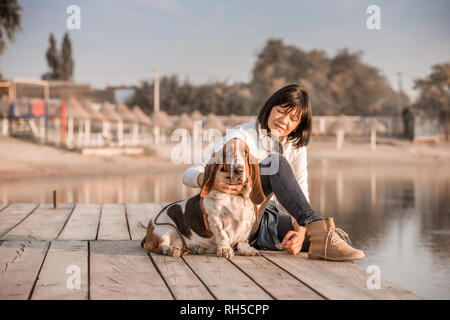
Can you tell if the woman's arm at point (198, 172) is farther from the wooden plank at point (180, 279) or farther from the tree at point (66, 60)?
the tree at point (66, 60)

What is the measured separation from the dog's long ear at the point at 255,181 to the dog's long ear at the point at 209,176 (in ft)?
0.60

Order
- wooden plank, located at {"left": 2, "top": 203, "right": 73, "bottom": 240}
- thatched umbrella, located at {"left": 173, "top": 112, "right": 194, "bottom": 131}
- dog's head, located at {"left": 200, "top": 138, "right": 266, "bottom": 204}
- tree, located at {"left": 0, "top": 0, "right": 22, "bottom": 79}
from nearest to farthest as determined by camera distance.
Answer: dog's head, located at {"left": 200, "top": 138, "right": 266, "bottom": 204} < wooden plank, located at {"left": 2, "top": 203, "right": 73, "bottom": 240} < tree, located at {"left": 0, "top": 0, "right": 22, "bottom": 79} < thatched umbrella, located at {"left": 173, "top": 112, "right": 194, "bottom": 131}

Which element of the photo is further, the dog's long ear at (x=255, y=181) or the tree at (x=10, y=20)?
the tree at (x=10, y=20)

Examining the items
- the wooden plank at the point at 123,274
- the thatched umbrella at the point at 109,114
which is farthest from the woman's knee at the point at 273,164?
the thatched umbrella at the point at 109,114

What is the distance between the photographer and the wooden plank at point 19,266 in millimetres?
2598

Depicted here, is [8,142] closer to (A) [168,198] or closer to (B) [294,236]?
(A) [168,198]

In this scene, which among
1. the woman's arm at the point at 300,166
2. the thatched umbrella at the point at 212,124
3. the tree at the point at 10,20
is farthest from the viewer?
the thatched umbrella at the point at 212,124

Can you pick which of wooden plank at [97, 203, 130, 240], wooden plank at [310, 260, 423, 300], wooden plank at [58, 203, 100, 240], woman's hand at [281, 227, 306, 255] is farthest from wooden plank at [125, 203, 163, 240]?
wooden plank at [310, 260, 423, 300]

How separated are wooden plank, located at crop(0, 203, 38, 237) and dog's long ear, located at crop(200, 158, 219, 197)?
1.91m

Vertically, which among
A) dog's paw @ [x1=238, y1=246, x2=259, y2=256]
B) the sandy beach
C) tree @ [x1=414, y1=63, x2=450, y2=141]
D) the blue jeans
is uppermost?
tree @ [x1=414, y1=63, x2=450, y2=141]

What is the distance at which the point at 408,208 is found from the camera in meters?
10.3

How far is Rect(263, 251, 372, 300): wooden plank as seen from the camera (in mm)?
2559

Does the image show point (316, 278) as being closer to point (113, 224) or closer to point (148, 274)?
point (148, 274)

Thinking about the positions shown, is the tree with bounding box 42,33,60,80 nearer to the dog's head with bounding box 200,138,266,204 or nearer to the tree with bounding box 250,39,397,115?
the tree with bounding box 250,39,397,115
